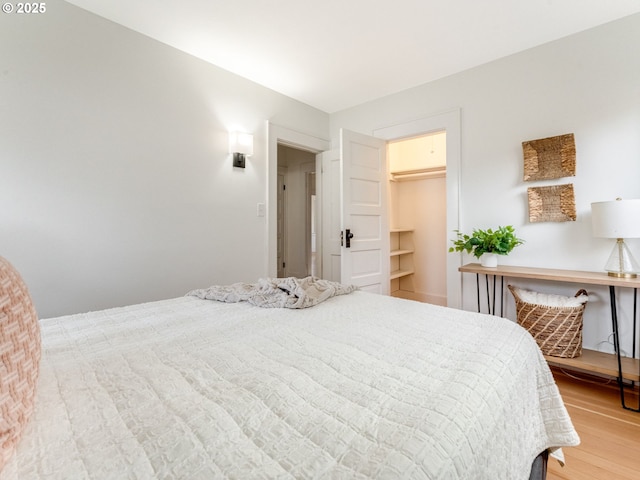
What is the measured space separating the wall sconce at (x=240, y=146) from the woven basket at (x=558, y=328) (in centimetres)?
262

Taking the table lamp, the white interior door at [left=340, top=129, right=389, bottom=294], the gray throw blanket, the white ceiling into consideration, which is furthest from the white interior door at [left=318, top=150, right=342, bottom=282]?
the table lamp

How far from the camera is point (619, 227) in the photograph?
1.79m

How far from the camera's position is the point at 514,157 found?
2477 millimetres

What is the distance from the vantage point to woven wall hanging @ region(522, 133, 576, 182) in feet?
7.20

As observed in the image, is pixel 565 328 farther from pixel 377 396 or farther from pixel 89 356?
pixel 89 356

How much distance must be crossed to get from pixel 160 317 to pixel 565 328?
2.49 metres

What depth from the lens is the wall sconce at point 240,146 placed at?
2.64 metres

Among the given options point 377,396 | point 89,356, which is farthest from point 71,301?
point 377,396

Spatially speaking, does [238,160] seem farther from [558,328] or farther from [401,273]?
[558,328]

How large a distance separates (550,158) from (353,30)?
1.79 meters

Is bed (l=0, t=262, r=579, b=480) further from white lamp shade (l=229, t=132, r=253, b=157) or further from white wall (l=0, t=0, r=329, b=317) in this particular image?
white lamp shade (l=229, t=132, r=253, b=157)

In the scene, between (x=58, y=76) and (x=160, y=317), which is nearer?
(x=160, y=317)

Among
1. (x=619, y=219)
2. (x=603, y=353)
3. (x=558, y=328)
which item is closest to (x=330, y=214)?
(x=558, y=328)

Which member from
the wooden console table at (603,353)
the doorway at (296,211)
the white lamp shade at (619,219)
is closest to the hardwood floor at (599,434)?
the wooden console table at (603,353)
